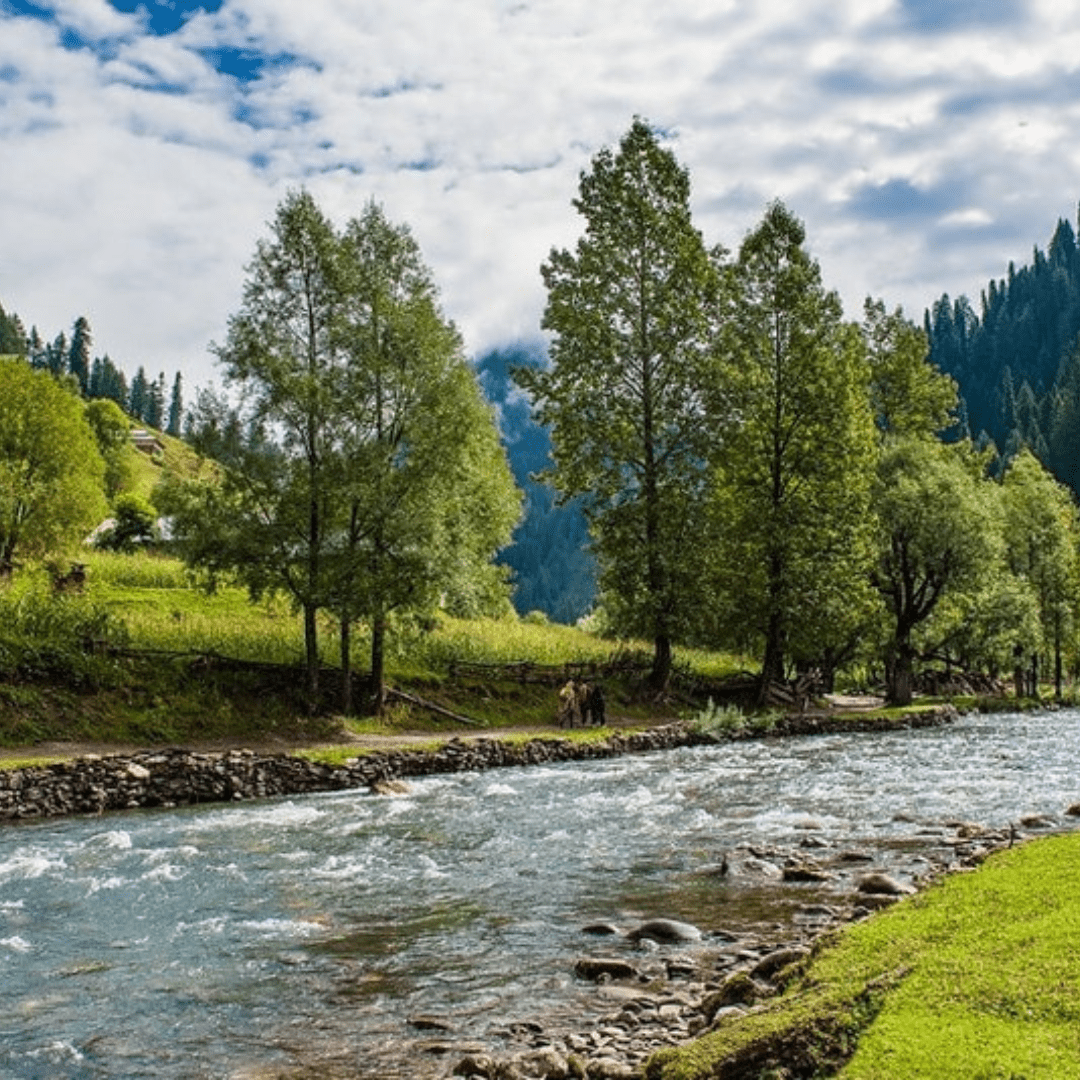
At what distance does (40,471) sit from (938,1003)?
194 ft

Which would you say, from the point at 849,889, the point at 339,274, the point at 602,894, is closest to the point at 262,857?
the point at 602,894

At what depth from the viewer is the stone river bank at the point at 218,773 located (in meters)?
23.0

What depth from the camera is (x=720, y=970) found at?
10.2 metres

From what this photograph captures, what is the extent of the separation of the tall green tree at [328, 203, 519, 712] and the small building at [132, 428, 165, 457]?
5792 inches

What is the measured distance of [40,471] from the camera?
187 feet

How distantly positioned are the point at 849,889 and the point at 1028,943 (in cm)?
606

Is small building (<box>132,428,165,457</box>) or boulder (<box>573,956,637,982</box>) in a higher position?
small building (<box>132,428,165,457</box>)

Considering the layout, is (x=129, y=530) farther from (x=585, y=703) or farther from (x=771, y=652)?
(x=771, y=652)

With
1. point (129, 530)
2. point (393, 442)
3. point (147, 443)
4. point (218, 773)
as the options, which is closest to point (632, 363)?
point (393, 442)

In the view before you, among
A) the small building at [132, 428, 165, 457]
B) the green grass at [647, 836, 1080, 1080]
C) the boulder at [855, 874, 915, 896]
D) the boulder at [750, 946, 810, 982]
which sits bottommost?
the boulder at [855, 874, 915, 896]

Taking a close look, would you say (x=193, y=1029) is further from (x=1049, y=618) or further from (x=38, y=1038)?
(x=1049, y=618)

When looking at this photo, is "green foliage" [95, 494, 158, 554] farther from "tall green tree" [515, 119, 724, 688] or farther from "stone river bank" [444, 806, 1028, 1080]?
"stone river bank" [444, 806, 1028, 1080]

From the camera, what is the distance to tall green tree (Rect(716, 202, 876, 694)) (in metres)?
46.3

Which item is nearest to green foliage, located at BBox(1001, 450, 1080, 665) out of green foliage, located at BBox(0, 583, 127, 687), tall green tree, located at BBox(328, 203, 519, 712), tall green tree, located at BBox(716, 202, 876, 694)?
tall green tree, located at BBox(716, 202, 876, 694)
